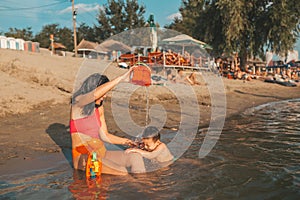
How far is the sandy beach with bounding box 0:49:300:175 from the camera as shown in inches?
236

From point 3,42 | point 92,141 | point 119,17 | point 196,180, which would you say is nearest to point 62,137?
point 92,141

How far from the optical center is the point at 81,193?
164 inches

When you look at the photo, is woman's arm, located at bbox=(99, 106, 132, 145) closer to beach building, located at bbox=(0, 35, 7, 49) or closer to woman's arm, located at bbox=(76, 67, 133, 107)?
woman's arm, located at bbox=(76, 67, 133, 107)

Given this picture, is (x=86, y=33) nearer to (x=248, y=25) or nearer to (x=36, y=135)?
(x=248, y=25)

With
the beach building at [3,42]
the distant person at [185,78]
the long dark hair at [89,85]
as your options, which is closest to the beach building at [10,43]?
the beach building at [3,42]

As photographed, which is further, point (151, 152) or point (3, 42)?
point (3, 42)

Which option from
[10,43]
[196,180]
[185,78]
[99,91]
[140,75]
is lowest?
[196,180]

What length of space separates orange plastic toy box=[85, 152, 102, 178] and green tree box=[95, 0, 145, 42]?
5076 cm

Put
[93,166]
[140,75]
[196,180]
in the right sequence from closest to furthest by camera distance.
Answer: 1. [93,166]
2. [196,180]
3. [140,75]

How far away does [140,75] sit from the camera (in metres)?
5.25

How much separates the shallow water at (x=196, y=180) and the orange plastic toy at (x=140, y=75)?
156cm

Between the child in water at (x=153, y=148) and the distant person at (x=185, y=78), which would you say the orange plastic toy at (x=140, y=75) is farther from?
the distant person at (x=185, y=78)

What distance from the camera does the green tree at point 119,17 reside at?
2124 inches

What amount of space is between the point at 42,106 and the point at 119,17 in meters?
47.7
